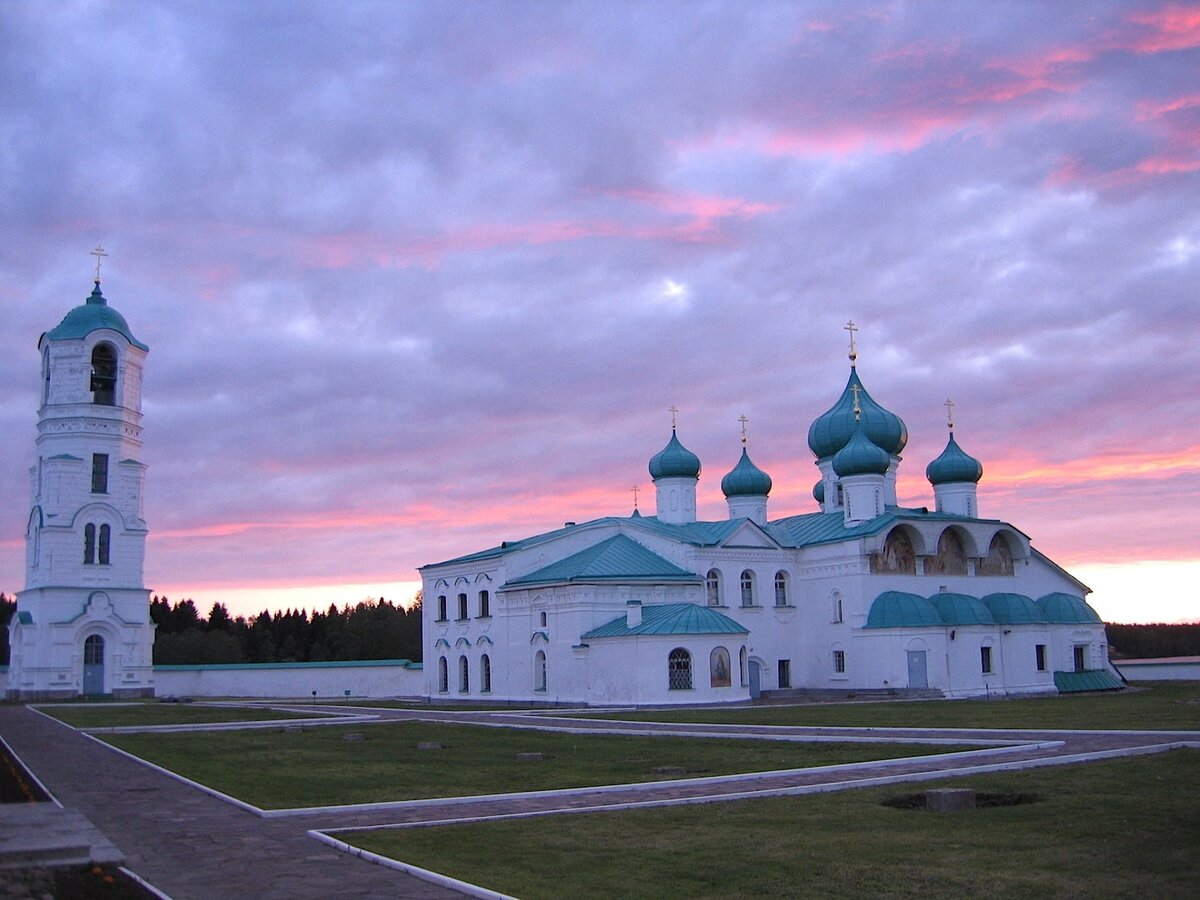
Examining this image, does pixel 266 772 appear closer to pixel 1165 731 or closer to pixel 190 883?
pixel 190 883

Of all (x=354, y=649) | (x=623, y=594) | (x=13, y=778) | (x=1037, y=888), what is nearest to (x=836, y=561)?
(x=623, y=594)

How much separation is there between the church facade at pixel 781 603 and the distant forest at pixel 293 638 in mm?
30647

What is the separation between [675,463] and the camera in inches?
2032

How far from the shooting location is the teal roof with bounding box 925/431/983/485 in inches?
1989

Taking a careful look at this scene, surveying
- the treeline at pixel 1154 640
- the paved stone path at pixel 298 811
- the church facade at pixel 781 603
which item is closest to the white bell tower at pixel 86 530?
the church facade at pixel 781 603

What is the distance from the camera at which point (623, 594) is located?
42875mm

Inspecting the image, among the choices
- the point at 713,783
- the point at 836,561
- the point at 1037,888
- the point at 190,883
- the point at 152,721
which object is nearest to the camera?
the point at 1037,888

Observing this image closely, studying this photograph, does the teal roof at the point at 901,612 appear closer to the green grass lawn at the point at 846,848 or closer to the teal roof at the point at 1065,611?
the teal roof at the point at 1065,611

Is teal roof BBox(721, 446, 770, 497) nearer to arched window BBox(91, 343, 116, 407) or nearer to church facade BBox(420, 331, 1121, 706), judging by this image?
church facade BBox(420, 331, 1121, 706)

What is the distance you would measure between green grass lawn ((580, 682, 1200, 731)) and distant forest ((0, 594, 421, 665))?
156 feet

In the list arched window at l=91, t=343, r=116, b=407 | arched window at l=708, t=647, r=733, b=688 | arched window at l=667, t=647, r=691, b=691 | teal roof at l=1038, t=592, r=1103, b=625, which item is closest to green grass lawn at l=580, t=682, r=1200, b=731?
arched window at l=667, t=647, r=691, b=691

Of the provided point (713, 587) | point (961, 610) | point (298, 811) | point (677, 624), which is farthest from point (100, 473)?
point (298, 811)

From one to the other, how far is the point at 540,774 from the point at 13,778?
306 inches

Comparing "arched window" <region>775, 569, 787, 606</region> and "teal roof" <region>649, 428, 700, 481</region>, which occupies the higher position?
"teal roof" <region>649, 428, 700, 481</region>
